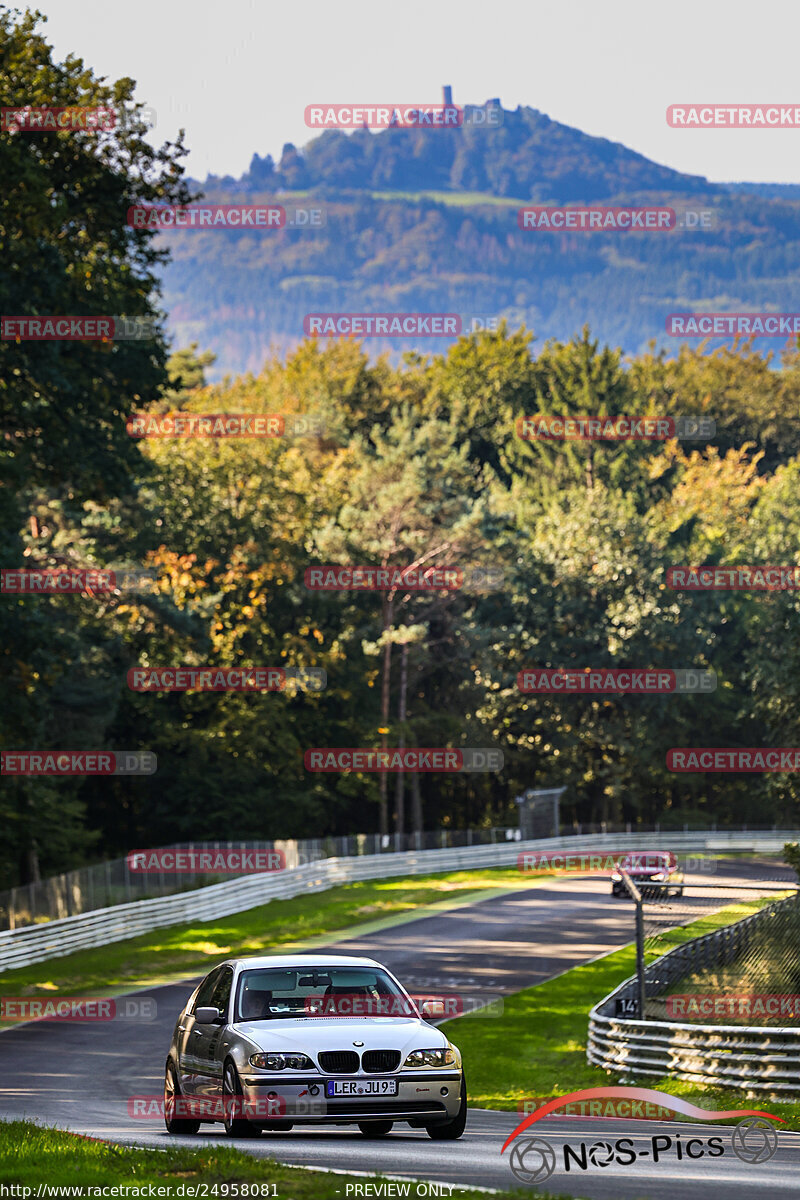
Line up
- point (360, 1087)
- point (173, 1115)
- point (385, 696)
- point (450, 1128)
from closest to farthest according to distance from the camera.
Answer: point (360, 1087)
point (450, 1128)
point (173, 1115)
point (385, 696)

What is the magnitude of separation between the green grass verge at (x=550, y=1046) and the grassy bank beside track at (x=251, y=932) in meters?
8.29

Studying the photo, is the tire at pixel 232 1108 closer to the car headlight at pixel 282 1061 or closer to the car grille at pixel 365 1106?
the car headlight at pixel 282 1061

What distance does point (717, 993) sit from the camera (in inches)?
827

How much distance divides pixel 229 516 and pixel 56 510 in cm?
1148

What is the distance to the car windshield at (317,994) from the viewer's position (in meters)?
11.3

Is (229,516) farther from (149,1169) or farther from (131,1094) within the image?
(149,1169)

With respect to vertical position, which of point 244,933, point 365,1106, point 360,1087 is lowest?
point 244,933

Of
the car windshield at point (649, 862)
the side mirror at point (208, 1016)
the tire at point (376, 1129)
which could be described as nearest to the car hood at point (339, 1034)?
the side mirror at point (208, 1016)

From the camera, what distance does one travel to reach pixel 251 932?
3881 cm

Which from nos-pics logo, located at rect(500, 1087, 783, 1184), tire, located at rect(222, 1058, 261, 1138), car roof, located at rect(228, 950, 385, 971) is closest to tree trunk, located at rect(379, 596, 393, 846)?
nos-pics logo, located at rect(500, 1087, 783, 1184)

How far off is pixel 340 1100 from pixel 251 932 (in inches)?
1147

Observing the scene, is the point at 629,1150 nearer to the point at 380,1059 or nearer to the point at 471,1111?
the point at 380,1059

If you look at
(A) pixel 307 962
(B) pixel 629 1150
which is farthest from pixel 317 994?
(B) pixel 629 1150

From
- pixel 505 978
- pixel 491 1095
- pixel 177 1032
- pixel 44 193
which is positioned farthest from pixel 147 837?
pixel 177 1032
